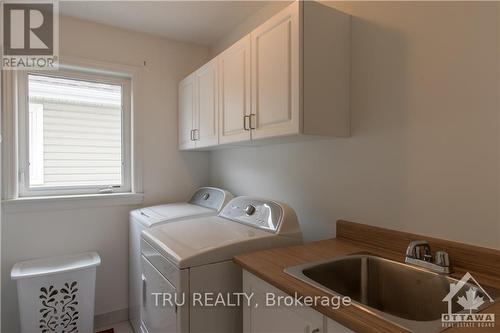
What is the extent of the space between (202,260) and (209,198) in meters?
1.11

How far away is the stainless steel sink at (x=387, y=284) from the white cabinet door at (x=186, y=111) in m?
1.58

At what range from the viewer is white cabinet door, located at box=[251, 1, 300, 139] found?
Result: 138cm

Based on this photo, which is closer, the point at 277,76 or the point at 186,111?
the point at 277,76

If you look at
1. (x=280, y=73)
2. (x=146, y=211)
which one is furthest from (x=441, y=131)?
(x=146, y=211)

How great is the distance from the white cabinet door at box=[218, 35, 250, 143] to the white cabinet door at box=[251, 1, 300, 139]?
7 cm

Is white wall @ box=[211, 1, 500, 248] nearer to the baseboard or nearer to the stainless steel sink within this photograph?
the stainless steel sink

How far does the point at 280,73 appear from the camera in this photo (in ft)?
4.80

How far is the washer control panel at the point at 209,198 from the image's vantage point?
2287 millimetres

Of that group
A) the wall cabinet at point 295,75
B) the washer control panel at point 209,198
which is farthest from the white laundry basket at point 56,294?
the wall cabinet at point 295,75

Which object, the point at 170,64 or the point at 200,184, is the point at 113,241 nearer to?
the point at 200,184

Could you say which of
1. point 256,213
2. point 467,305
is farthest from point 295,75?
point 467,305

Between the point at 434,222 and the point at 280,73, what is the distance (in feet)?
3.16

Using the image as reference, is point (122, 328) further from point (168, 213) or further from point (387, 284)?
point (387, 284)

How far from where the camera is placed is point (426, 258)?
1.13m
